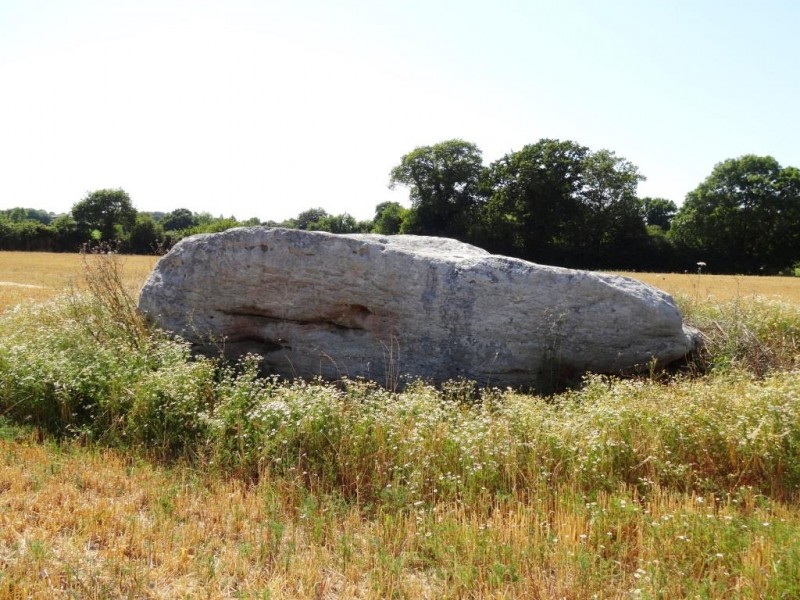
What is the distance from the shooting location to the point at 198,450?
240 inches

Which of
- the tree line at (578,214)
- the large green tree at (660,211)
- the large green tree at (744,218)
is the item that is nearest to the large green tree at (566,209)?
the tree line at (578,214)

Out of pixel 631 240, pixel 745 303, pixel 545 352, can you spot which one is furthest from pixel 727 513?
pixel 631 240

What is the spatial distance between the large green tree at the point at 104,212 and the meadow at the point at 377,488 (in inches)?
2735

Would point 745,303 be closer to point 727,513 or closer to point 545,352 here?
point 545,352

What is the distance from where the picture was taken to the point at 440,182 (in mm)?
57750

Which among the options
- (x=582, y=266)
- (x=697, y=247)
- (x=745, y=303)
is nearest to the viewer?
(x=745, y=303)

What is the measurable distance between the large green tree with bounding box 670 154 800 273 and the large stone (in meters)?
51.4

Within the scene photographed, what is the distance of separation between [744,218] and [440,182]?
28373 mm

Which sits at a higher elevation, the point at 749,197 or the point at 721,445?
the point at 749,197

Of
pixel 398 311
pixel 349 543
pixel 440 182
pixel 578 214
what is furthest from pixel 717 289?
pixel 440 182

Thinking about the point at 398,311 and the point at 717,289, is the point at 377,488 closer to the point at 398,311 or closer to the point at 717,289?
the point at 398,311

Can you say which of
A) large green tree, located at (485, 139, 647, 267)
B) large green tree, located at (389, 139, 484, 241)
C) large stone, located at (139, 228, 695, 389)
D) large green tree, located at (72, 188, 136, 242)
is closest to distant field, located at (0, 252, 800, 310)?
large stone, located at (139, 228, 695, 389)

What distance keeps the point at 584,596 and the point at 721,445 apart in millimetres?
2850

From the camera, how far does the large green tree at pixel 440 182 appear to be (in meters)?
57.2
